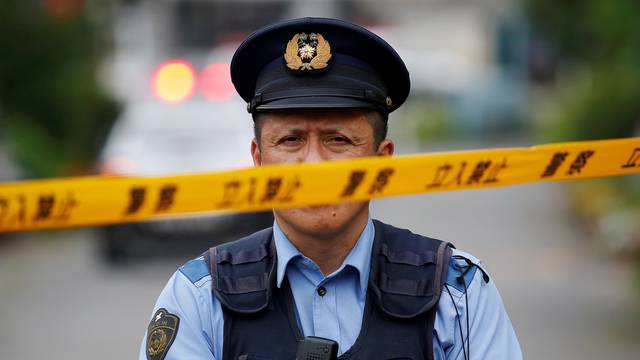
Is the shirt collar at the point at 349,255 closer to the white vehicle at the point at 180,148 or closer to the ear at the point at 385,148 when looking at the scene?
the ear at the point at 385,148

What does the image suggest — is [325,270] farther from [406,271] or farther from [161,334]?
[161,334]

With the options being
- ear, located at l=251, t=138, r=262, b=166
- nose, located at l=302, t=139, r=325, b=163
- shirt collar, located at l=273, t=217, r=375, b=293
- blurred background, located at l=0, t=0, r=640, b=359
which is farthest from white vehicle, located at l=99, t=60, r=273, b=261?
nose, located at l=302, t=139, r=325, b=163

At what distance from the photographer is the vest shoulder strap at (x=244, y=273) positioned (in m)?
2.63

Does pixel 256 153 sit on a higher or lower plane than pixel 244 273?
higher

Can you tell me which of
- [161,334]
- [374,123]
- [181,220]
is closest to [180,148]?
[181,220]

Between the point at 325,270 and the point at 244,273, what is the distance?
0.19 m

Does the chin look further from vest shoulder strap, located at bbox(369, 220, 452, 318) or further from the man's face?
vest shoulder strap, located at bbox(369, 220, 452, 318)

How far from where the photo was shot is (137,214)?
2.19 m

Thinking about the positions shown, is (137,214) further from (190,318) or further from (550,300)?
(550,300)

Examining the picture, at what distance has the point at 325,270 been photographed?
8.99ft

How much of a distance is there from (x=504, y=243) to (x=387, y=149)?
9.92m

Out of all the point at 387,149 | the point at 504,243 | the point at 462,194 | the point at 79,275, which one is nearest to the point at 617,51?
the point at 504,243

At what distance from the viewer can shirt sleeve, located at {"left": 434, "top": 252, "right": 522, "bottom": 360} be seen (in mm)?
2600

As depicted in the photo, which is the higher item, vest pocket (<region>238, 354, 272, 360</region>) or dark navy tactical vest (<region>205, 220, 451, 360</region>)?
dark navy tactical vest (<region>205, 220, 451, 360</region>)
